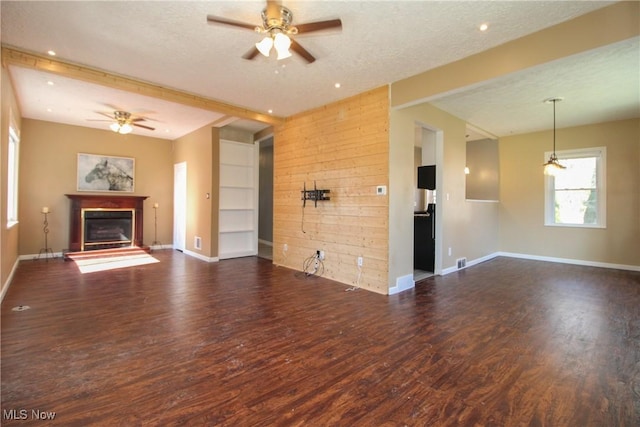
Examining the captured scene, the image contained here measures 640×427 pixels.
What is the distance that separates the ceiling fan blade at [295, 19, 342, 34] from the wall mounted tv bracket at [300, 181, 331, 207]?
8.90 ft

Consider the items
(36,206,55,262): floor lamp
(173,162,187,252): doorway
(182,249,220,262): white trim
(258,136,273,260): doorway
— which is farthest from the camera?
(258,136,273,260): doorway

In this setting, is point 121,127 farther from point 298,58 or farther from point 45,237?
point 298,58

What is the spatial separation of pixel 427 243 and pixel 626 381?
344 cm

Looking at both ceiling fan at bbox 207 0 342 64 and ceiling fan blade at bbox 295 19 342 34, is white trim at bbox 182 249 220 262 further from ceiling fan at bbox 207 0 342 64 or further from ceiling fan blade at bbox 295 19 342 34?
ceiling fan blade at bbox 295 19 342 34

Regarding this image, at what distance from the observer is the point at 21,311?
331cm

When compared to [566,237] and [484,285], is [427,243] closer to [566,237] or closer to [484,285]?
[484,285]

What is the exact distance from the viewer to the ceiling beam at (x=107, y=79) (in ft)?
11.1

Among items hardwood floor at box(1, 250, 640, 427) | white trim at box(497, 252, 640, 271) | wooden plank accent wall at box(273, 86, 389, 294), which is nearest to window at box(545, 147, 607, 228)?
white trim at box(497, 252, 640, 271)

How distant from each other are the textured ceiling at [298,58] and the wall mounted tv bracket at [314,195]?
1.44m

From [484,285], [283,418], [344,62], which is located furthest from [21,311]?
[484,285]

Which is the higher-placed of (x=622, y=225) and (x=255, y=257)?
(x=622, y=225)

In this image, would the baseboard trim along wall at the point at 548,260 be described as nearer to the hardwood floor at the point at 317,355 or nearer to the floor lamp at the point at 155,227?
the hardwood floor at the point at 317,355

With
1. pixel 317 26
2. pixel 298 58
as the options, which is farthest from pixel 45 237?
pixel 317 26

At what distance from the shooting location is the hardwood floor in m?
1.80
